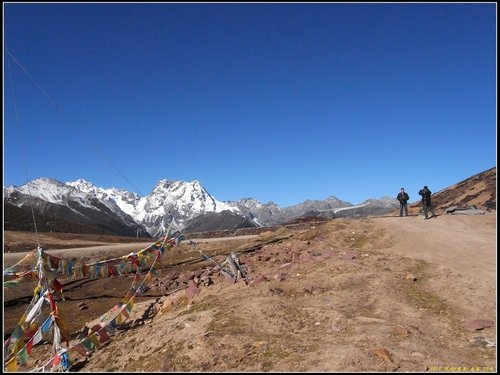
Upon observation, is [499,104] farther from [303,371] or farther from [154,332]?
[154,332]

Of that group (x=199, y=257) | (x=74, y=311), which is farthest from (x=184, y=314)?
(x=199, y=257)

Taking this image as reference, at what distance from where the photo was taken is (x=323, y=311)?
39.6 feet

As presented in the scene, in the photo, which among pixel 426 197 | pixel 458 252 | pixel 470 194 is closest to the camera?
pixel 458 252

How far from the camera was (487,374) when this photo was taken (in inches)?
314

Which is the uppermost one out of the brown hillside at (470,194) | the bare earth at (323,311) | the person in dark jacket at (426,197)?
the brown hillside at (470,194)

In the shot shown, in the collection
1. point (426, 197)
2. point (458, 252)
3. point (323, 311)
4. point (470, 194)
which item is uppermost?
point (470, 194)

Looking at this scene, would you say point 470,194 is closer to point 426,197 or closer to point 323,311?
point 426,197

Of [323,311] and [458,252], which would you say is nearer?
[323,311]

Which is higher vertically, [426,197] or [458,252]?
[426,197]

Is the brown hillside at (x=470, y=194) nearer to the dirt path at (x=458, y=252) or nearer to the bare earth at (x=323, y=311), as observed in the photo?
the dirt path at (x=458, y=252)

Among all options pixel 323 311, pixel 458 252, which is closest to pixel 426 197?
pixel 458 252

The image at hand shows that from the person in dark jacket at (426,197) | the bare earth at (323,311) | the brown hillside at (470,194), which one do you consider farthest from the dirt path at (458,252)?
the brown hillside at (470,194)

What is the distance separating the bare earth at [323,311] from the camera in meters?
9.01

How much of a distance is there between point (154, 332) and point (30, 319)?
3395mm
